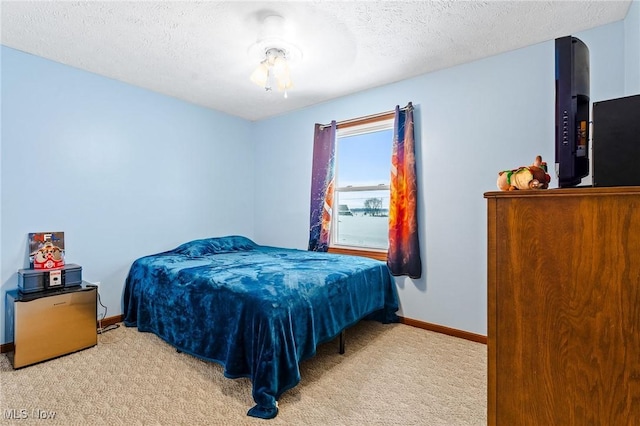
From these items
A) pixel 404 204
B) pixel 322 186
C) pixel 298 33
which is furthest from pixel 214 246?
pixel 298 33

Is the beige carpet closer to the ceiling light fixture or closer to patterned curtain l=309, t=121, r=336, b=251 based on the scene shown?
patterned curtain l=309, t=121, r=336, b=251

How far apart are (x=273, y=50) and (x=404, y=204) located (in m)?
1.78

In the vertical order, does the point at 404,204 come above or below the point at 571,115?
below

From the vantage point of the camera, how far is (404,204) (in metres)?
2.95

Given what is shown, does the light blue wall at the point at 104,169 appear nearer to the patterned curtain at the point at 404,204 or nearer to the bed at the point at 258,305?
the bed at the point at 258,305

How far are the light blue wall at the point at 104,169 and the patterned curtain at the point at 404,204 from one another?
2256mm

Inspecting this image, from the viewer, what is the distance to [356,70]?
2.79 meters

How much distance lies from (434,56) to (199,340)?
9.62 feet

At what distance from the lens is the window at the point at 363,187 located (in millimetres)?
3293

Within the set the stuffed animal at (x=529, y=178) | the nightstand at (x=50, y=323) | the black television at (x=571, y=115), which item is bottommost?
the nightstand at (x=50, y=323)

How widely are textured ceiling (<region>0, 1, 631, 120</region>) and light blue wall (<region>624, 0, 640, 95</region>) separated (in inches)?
3.9

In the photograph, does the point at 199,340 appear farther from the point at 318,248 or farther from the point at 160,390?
the point at 318,248

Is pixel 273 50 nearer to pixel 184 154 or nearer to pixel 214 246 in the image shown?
pixel 184 154

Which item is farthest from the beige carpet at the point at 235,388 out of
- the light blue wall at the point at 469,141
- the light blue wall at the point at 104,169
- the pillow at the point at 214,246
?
the pillow at the point at 214,246
